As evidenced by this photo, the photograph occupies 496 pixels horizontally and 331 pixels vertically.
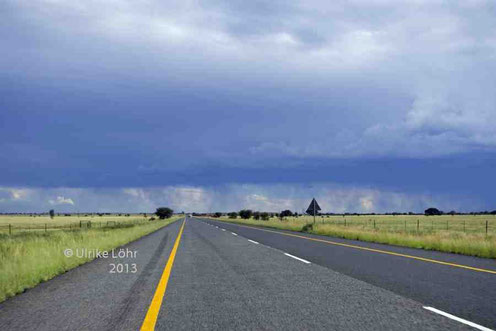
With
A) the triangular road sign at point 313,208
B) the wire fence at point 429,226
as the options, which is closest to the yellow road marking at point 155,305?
the wire fence at point 429,226

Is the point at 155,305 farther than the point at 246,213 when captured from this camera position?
No

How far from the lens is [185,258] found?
1393cm

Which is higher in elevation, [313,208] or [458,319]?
[313,208]

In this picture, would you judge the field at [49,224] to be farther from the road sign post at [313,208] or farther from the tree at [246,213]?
the tree at [246,213]

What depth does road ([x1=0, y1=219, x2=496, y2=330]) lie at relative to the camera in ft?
18.0

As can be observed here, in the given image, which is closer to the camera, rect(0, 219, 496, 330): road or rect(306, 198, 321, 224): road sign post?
rect(0, 219, 496, 330): road

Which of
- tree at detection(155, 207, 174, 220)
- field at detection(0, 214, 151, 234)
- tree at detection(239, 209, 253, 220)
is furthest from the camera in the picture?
tree at detection(155, 207, 174, 220)

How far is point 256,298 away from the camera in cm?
707

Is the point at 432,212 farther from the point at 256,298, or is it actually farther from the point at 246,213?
the point at 256,298

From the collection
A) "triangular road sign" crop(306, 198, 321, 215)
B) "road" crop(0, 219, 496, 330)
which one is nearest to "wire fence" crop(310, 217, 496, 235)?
"triangular road sign" crop(306, 198, 321, 215)

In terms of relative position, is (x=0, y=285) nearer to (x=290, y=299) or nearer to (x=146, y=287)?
(x=146, y=287)

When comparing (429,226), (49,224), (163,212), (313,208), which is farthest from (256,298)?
(163,212)

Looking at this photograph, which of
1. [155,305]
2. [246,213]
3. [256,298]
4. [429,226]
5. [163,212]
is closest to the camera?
[155,305]

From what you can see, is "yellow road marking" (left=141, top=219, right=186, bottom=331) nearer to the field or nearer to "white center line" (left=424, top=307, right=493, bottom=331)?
"white center line" (left=424, top=307, right=493, bottom=331)
